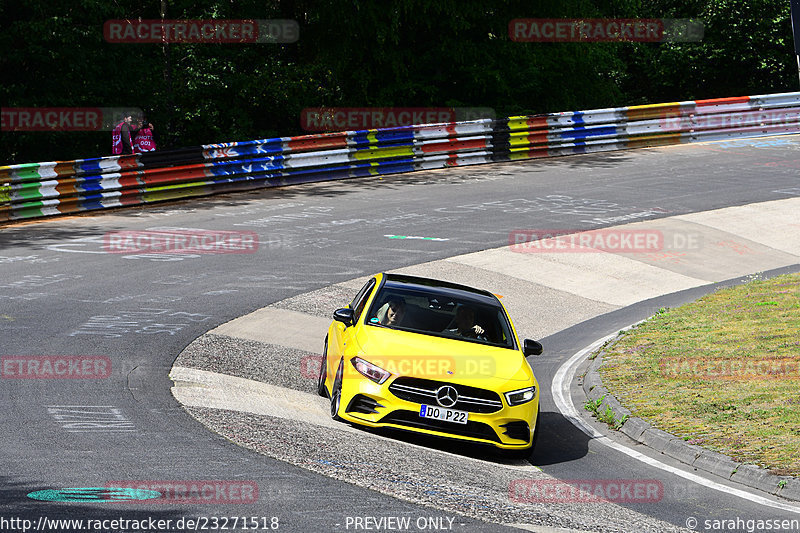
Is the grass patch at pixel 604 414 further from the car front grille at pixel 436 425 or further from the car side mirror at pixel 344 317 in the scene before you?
the car side mirror at pixel 344 317

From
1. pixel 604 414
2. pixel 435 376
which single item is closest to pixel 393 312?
pixel 435 376

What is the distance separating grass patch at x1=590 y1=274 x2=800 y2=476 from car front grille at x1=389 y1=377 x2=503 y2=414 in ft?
7.15

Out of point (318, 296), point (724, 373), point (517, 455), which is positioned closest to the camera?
point (517, 455)

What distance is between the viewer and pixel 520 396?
33.4 ft

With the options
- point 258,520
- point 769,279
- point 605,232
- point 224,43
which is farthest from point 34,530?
point 224,43

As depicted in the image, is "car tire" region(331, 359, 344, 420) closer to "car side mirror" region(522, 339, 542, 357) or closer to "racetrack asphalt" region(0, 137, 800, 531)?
"racetrack asphalt" region(0, 137, 800, 531)

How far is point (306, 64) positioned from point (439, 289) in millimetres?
21287


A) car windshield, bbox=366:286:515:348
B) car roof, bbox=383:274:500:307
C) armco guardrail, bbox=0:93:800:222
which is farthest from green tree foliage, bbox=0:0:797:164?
car windshield, bbox=366:286:515:348

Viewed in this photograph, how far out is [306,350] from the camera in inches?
552

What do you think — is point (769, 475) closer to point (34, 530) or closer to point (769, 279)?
point (34, 530)

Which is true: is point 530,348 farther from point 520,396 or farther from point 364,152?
point 364,152

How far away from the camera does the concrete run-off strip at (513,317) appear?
845cm

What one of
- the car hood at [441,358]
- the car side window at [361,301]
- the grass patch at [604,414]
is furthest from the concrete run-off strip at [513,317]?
the grass patch at [604,414]

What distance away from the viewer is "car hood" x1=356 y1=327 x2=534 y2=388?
10062 millimetres
